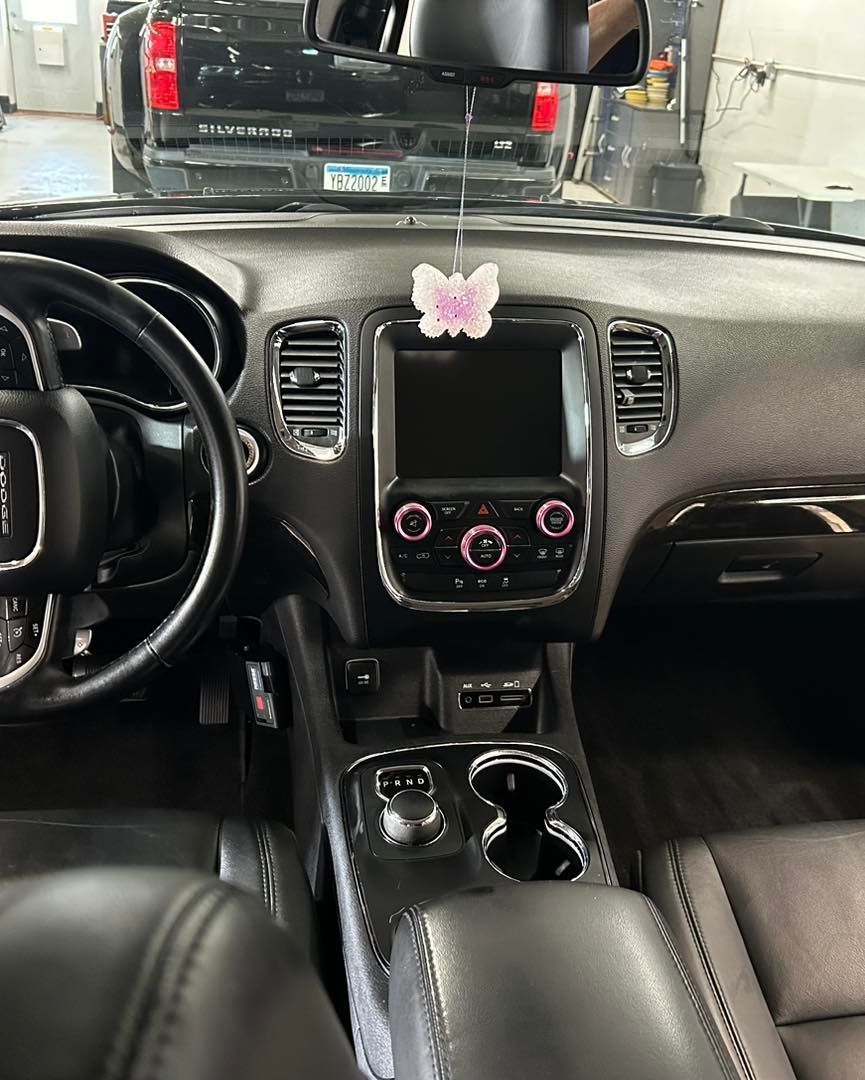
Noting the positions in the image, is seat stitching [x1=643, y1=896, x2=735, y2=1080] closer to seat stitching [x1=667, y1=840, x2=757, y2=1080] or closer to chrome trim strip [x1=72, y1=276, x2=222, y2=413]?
seat stitching [x1=667, y1=840, x2=757, y2=1080]

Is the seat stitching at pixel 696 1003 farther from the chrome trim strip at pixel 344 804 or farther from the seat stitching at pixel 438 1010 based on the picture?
the chrome trim strip at pixel 344 804

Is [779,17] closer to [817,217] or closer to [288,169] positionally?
[817,217]

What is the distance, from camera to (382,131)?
2.00 meters

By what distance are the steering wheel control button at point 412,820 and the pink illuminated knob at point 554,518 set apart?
1.34 feet

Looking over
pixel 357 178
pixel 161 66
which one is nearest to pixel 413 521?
pixel 357 178

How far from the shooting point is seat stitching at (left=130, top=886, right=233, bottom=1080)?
355 mm

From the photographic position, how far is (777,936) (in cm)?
117

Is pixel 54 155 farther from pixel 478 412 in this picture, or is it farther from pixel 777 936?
pixel 777 936

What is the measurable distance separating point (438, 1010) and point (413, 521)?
31.4 inches

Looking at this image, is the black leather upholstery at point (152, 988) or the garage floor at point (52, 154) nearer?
the black leather upholstery at point (152, 988)

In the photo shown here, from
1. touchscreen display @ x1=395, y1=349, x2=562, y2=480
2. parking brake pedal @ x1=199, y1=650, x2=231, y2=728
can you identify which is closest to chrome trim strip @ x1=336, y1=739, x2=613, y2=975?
touchscreen display @ x1=395, y1=349, x2=562, y2=480

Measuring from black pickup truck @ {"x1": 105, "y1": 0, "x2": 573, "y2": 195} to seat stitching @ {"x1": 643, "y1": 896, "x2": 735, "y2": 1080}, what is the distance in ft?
4.52

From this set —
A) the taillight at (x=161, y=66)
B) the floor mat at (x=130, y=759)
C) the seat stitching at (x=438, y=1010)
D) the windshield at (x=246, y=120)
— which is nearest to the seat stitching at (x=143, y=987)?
the seat stitching at (x=438, y=1010)

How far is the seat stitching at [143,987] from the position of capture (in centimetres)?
35
